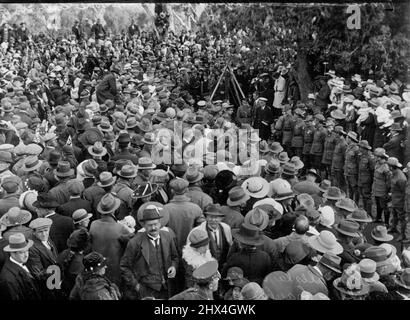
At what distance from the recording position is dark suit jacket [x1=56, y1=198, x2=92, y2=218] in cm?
675

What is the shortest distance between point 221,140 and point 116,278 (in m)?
4.44

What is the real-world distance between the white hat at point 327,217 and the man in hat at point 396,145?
4.41 metres

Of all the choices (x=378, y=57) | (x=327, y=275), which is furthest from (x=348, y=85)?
(x=327, y=275)

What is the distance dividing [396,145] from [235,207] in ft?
16.9

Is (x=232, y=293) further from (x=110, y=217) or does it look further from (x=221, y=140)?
(x=221, y=140)

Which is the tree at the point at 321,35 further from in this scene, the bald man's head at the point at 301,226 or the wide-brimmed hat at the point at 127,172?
the bald man's head at the point at 301,226

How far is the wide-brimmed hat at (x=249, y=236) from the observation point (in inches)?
229

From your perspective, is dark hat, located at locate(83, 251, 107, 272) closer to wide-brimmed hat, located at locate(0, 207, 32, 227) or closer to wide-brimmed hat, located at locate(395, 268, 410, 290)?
wide-brimmed hat, located at locate(0, 207, 32, 227)

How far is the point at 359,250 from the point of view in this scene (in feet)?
20.2

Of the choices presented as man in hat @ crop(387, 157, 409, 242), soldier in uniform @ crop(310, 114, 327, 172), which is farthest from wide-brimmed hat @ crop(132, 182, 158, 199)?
soldier in uniform @ crop(310, 114, 327, 172)

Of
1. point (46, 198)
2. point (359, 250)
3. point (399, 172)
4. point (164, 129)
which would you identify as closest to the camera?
point (359, 250)

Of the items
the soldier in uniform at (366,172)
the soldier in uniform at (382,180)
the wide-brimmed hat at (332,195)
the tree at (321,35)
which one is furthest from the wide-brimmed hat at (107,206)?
the tree at (321,35)

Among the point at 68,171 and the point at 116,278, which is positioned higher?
the point at 68,171

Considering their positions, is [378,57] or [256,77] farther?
[256,77]
